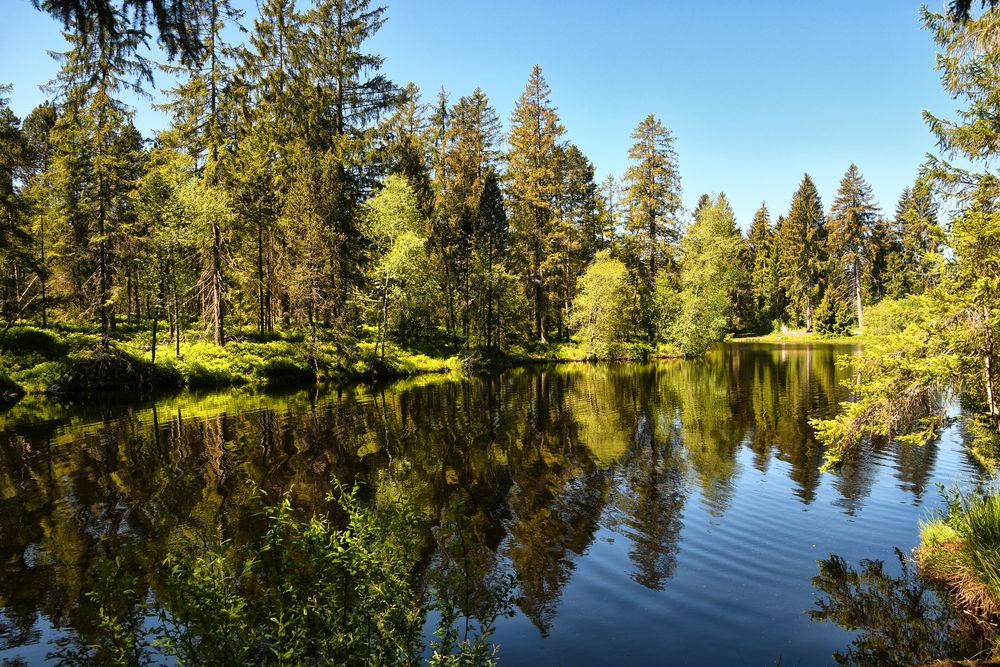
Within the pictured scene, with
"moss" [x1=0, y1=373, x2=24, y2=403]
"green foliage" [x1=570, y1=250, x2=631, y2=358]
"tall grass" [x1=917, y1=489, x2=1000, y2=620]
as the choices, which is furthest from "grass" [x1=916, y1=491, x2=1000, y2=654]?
"green foliage" [x1=570, y1=250, x2=631, y2=358]

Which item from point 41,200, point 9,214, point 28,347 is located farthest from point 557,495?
point 41,200

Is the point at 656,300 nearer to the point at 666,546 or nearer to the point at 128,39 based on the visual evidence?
the point at 666,546

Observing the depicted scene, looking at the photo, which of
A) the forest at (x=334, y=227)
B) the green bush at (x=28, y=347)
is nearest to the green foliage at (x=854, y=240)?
the forest at (x=334, y=227)

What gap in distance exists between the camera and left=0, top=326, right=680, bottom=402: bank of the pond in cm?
2844

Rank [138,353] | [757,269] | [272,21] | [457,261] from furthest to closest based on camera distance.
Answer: [757,269], [457,261], [272,21], [138,353]

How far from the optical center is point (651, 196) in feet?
172

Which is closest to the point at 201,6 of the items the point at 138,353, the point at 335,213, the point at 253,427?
the point at 253,427

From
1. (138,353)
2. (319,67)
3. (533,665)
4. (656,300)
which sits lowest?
(533,665)

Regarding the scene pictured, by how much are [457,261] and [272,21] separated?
19921 mm

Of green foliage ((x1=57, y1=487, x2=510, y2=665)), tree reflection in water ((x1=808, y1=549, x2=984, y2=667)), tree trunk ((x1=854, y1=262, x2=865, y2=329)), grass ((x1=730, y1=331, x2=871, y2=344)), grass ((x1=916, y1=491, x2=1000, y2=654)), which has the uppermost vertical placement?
tree trunk ((x1=854, y1=262, x2=865, y2=329))

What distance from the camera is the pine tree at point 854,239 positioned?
6912 cm

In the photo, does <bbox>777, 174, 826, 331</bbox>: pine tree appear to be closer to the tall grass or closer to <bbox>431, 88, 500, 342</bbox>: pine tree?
<bbox>431, 88, 500, 342</bbox>: pine tree

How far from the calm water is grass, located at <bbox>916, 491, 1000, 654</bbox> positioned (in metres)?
0.96

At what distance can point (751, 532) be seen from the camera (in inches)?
411
